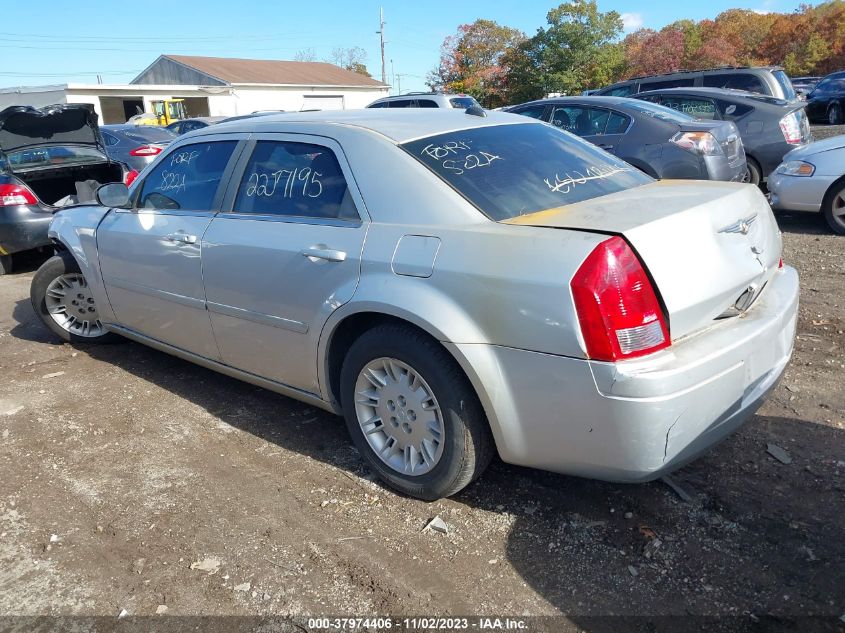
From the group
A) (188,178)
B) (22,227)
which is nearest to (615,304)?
(188,178)

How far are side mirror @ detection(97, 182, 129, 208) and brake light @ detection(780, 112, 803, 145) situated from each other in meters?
8.27

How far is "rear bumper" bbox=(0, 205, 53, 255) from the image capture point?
7.01 metres

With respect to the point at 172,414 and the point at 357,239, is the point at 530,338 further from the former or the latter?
the point at 172,414

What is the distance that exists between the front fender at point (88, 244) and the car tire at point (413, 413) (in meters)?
2.41

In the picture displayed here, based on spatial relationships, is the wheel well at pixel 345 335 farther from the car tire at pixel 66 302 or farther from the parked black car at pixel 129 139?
the parked black car at pixel 129 139

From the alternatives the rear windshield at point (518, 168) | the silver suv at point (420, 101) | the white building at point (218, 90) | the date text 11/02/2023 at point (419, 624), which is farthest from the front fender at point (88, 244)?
the white building at point (218, 90)

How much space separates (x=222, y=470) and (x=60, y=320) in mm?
2644

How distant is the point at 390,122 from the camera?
3408mm

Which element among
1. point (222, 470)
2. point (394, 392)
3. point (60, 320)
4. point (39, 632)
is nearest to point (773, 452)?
point (394, 392)

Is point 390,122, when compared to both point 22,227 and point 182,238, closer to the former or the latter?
point 182,238

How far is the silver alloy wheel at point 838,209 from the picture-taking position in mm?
7227

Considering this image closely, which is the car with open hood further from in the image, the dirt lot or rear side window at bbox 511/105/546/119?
rear side window at bbox 511/105/546/119

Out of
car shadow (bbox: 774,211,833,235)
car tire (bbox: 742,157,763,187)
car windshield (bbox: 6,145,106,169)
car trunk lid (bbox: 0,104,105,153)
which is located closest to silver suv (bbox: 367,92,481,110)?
car tire (bbox: 742,157,763,187)

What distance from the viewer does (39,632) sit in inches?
95.9
